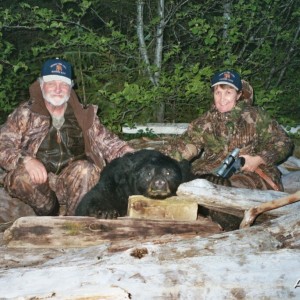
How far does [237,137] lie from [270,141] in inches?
16.5

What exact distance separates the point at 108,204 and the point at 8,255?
1081 mm

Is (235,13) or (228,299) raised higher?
(235,13)

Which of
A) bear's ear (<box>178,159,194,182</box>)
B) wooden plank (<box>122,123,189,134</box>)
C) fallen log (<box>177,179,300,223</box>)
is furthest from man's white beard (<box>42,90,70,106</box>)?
wooden plank (<box>122,123,189,134</box>)

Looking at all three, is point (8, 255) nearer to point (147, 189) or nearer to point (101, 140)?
point (147, 189)

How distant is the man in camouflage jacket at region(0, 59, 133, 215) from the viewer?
4.41 m

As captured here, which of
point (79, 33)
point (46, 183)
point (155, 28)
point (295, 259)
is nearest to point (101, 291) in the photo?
point (295, 259)

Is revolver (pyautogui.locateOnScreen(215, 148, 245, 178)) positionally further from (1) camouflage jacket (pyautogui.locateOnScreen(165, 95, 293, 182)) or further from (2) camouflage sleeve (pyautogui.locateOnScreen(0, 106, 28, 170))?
(2) camouflage sleeve (pyautogui.locateOnScreen(0, 106, 28, 170))

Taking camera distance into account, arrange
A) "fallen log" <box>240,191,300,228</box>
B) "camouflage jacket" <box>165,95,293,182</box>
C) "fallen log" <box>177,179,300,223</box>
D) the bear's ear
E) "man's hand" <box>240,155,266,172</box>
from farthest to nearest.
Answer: "camouflage jacket" <box>165,95,293,182</box> → "man's hand" <box>240,155,266,172</box> → the bear's ear → "fallen log" <box>177,179,300,223</box> → "fallen log" <box>240,191,300,228</box>

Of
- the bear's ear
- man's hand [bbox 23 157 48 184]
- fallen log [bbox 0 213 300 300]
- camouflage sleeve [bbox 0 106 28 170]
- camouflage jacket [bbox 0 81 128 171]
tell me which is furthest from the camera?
camouflage jacket [bbox 0 81 128 171]

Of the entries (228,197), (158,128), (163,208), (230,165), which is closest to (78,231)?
(163,208)

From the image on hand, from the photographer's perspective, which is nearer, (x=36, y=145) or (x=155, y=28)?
(x=36, y=145)

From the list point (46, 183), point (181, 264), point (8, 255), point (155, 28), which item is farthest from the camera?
point (155, 28)

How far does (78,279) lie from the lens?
7.18 ft

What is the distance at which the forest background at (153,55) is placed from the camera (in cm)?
678
